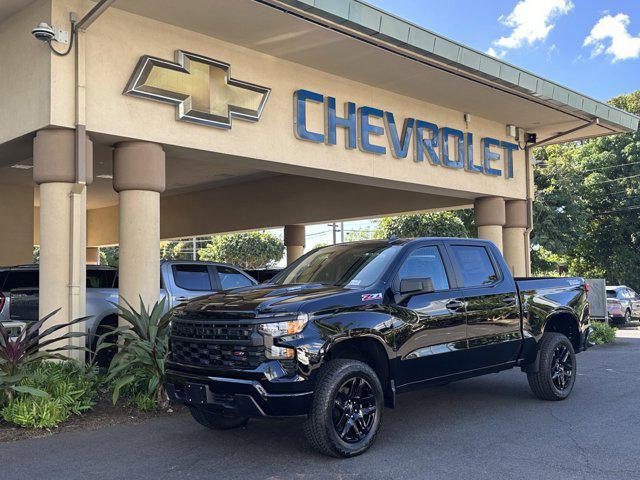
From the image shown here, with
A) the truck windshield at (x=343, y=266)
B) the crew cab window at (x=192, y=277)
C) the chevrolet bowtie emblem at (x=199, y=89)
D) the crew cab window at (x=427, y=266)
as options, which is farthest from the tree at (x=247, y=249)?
the crew cab window at (x=427, y=266)

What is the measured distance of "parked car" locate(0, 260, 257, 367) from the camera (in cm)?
1004

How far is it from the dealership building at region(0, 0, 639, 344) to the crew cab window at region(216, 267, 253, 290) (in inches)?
64.8

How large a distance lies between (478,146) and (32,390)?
11.4 metres

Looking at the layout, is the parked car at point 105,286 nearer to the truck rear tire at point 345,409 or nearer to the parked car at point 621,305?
the truck rear tire at point 345,409

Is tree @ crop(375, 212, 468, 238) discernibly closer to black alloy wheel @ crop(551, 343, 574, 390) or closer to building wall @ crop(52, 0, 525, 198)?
building wall @ crop(52, 0, 525, 198)

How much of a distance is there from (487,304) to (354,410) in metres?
2.25

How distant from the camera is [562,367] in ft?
26.1

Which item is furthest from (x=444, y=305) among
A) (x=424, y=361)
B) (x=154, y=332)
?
(x=154, y=332)

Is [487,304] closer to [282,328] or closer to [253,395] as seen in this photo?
[282,328]

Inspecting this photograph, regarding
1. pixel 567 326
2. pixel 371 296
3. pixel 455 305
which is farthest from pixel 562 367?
pixel 371 296

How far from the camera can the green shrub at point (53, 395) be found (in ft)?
21.7

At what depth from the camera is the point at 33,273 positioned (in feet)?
34.2

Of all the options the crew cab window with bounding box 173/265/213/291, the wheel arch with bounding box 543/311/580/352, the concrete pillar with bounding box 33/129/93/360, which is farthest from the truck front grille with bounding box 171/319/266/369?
the crew cab window with bounding box 173/265/213/291

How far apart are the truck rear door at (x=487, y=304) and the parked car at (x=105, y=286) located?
190 inches
